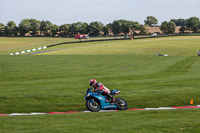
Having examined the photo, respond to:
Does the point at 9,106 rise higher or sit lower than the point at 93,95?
lower

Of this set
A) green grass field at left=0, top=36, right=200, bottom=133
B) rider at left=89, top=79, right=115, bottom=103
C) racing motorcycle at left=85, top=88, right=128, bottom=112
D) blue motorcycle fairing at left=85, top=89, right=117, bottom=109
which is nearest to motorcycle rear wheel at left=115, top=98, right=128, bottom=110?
racing motorcycle at left=85, top=88, right=128, bottom=112

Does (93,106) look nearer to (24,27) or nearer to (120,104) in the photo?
(120,104)

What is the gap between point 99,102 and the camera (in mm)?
15648

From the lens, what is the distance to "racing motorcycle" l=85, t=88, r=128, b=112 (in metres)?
15.5

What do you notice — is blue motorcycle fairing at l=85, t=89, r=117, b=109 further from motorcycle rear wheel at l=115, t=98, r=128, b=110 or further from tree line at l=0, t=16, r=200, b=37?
Result: tree line at l=0, t=16, r=200, b=37

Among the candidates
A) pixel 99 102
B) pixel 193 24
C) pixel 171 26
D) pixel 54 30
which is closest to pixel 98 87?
pixel 99 102

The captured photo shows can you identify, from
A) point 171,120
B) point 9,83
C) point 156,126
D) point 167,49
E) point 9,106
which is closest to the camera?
point 156,126

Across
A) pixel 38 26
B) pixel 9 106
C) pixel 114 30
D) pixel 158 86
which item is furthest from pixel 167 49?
pixel 38 26

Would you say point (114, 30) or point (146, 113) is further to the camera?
point (114, 30)

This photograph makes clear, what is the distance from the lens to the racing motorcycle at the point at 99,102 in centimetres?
1548

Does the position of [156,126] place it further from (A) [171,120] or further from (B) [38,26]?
(B) [38,26]

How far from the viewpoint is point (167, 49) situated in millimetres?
87812

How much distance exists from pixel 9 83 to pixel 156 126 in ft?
61.8

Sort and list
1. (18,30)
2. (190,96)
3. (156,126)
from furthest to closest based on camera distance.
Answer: (18,30) < (190,96) < (156,126)
